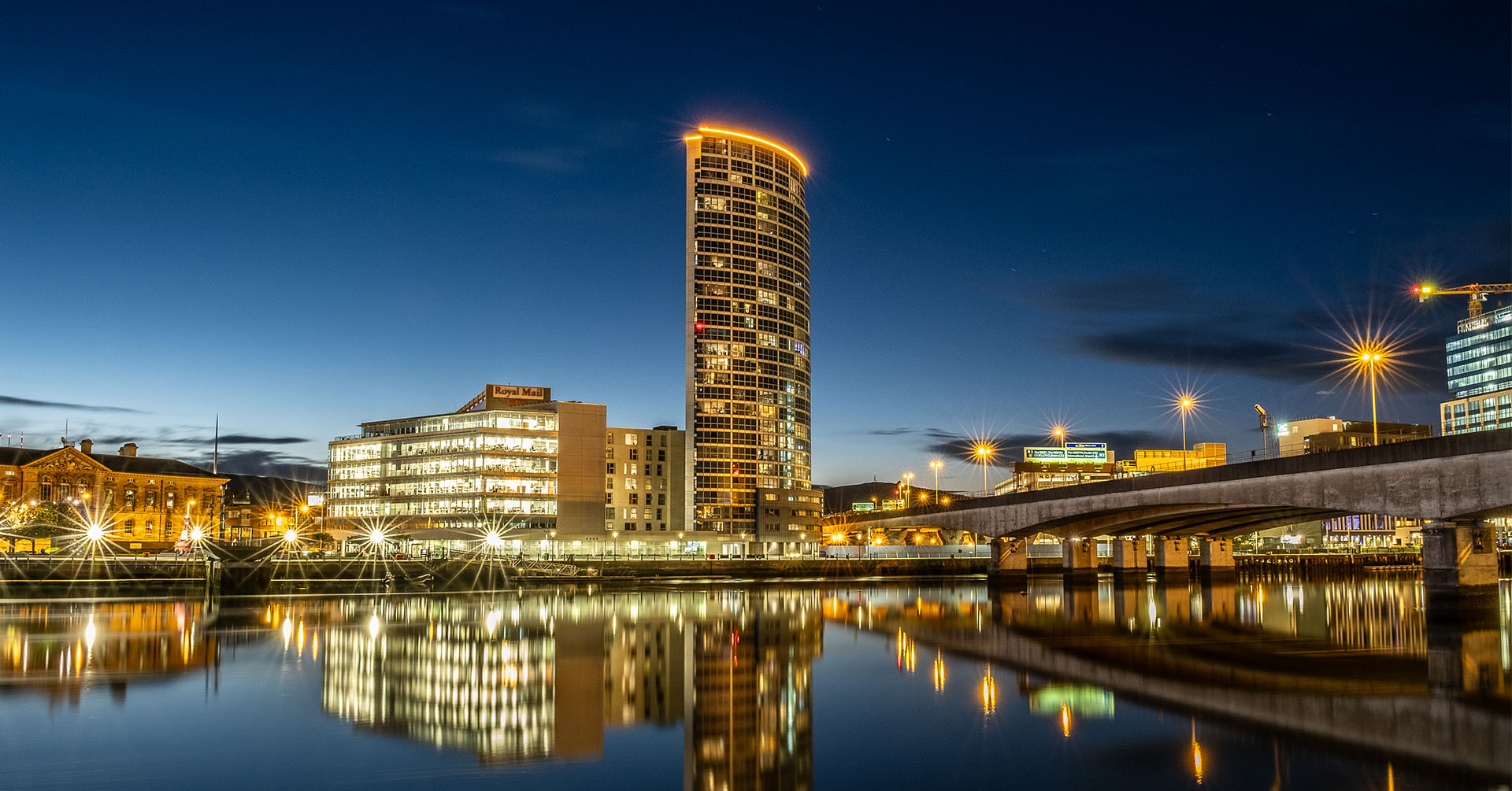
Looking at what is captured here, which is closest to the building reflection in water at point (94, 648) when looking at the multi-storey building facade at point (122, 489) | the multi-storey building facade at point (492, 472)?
the multi-storey building facade at point (492, 472)

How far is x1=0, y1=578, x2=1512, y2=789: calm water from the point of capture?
18547 millimetres

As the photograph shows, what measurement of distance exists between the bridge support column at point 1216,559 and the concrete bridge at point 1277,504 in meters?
0.18

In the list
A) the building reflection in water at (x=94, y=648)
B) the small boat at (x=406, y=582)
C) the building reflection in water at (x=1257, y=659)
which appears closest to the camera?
the building reflection in water at (x=1257, y=659)

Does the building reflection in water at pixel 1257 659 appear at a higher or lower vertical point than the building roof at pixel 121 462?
lower

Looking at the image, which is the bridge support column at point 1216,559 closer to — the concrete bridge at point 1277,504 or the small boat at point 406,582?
the concrete bridge at point 1277,504

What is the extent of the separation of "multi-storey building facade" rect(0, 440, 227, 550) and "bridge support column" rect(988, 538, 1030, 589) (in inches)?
4713

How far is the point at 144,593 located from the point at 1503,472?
311 ft

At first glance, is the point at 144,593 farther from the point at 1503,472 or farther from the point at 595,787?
the point at 1503,472

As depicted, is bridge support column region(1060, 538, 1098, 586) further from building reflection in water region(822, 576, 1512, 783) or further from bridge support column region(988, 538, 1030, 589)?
building reflection in water region(822, 576, 1512, 783)

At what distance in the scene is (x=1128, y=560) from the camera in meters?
109

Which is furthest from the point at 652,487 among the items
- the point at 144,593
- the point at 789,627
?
the point at 789,627

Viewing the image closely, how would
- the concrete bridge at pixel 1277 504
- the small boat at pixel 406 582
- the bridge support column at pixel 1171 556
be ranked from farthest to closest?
the bridge support column at pixel 1171 556 → the small boat at pixel 406 582 → the concrete bridge at pixel 1277 504

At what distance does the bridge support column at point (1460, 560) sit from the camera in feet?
164

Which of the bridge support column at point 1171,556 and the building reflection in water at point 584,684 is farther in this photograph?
the bridge support column at point 1171,556
